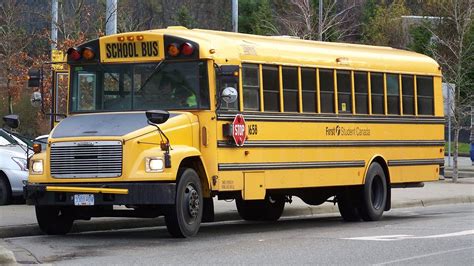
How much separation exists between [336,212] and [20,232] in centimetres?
822

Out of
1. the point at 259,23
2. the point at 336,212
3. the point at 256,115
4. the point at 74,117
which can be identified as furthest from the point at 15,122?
the point at 259,23

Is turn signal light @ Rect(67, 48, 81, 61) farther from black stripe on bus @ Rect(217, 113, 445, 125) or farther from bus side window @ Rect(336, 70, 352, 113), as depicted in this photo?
bus side window @ Rect(336, 70, 352, 113)

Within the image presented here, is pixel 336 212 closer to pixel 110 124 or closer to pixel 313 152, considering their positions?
pixel 313 152

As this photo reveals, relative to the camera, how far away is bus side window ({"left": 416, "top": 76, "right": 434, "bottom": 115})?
1944 cm

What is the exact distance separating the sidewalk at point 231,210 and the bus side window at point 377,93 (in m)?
2.93

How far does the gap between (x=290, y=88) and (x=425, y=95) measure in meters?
4.22

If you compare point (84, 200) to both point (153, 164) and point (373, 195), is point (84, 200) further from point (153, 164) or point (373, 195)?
point (373, 195)

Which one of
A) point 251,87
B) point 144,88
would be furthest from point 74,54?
point 251,87

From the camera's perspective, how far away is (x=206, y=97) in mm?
14703

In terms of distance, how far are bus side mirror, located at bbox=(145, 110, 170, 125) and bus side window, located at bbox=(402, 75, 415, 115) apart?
6557 millimetres

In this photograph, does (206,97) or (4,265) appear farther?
(206,97)

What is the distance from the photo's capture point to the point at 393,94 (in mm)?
18781

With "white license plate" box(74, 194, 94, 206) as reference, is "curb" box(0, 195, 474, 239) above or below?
below

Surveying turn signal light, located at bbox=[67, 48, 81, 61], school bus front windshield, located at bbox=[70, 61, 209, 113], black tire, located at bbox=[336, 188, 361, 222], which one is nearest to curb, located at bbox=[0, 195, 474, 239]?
school bus front windshield, located at bbox=[70, 61, 209, 113]
